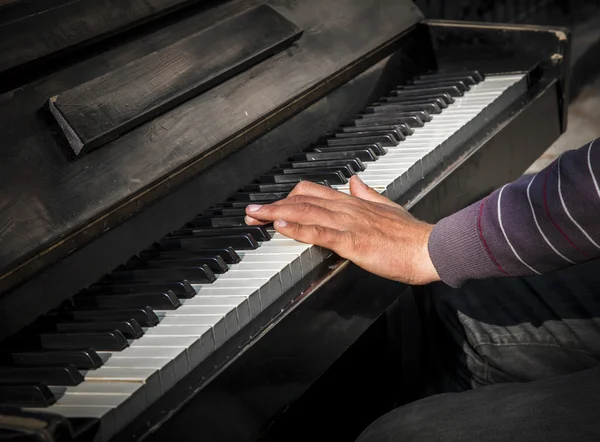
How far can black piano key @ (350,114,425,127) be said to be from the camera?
193cm

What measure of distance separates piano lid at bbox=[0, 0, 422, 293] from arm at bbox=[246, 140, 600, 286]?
0.74ft

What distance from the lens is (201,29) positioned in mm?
1786

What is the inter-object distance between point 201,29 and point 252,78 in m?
0.15

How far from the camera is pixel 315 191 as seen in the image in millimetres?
1555

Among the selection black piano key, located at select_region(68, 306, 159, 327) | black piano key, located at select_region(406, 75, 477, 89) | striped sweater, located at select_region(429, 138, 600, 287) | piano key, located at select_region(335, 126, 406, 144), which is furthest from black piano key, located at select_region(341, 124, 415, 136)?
black piano key, located at select_region(68, 306, 159, 327)

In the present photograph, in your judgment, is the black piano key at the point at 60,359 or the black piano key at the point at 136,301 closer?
the black piano key at the point at 60,359

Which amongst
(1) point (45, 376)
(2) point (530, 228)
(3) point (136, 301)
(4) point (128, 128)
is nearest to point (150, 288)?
(3) point (136, 301)

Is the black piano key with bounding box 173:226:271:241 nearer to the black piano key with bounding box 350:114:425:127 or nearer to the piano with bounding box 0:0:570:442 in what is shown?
the piano with bounding box 0:0:570:442

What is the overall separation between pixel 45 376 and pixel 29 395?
0.16ft

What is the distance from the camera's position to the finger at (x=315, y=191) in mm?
1541

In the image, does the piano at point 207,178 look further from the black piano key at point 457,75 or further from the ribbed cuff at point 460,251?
the ribbed cuff at point 460,251

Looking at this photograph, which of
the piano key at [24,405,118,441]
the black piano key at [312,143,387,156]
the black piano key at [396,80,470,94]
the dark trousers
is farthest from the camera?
the black piano key at [396,80,470,94]

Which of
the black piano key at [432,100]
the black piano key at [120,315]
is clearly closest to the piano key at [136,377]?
the black piano key at [120,315]

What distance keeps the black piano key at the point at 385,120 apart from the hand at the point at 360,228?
428mm
